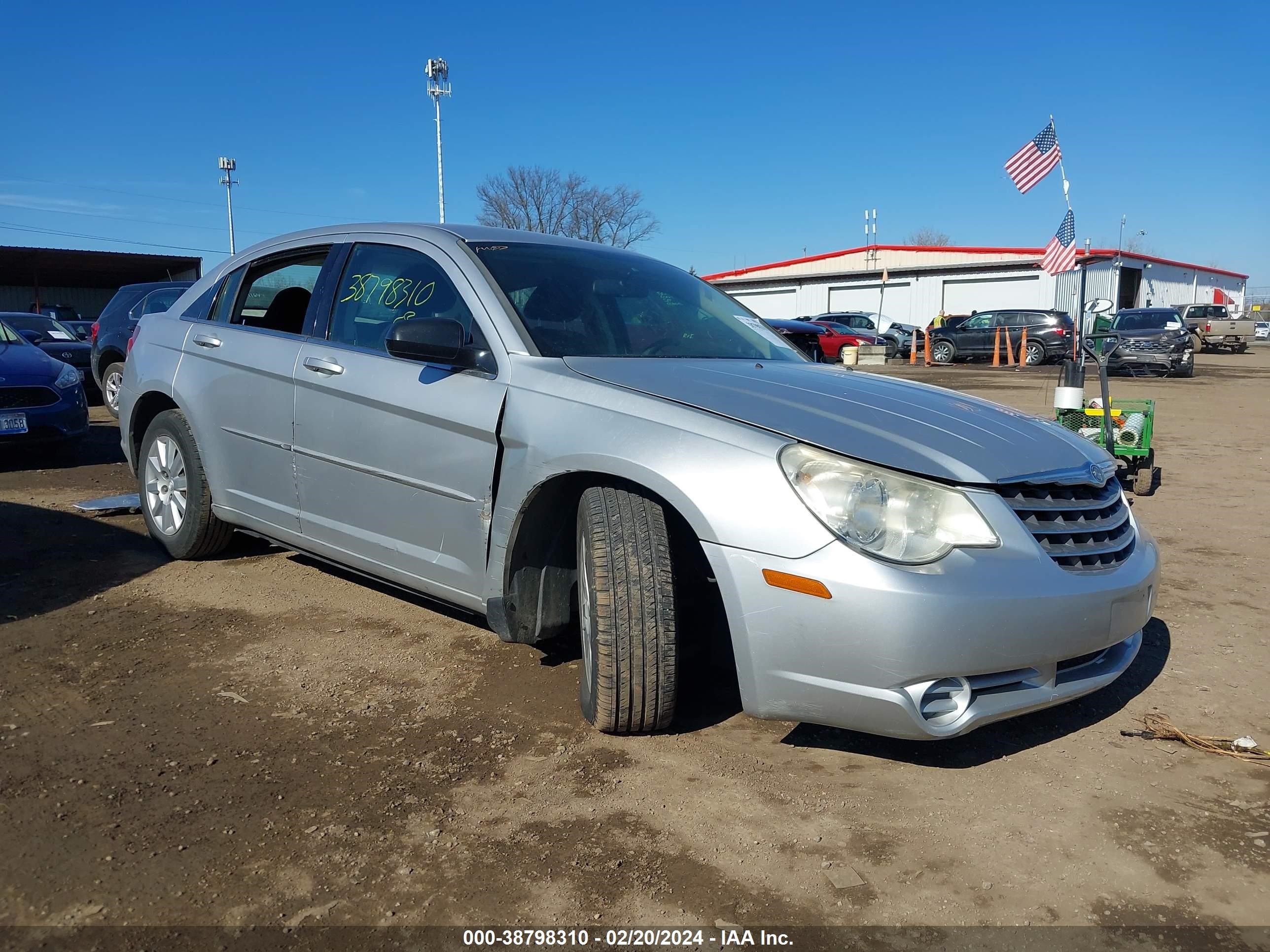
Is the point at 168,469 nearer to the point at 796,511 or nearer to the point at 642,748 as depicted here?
the point at 642,748

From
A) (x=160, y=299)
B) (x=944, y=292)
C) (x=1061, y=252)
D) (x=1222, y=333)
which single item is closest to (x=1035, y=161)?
(x=1061, y=252)

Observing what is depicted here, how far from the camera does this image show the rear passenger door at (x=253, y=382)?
153 inches

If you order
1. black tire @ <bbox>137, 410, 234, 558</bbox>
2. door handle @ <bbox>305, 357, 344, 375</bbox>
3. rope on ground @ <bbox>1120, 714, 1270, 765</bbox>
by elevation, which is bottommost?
rope on ground @ <bbox>1120, 714, 1270, 765</bbox>

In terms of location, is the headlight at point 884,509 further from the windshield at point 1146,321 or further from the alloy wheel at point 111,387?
the windshield at point 1146,321

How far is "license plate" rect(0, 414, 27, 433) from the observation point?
7625 millimetres

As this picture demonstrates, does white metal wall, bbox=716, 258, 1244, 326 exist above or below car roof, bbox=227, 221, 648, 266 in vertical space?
above

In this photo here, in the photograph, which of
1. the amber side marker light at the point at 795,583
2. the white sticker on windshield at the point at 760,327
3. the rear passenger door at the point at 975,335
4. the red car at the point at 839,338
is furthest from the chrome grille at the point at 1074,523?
the rear passenger door at the point at 975,335

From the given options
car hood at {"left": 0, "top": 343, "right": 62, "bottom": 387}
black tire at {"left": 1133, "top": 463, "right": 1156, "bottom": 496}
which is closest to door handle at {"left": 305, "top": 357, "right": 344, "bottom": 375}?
car hood at {"left": 0, "top": 343, "right": 62, "bottom": 387}

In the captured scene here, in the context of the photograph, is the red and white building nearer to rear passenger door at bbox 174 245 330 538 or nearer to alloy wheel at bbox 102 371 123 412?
alloy wheel at bbox 102 371 123 412

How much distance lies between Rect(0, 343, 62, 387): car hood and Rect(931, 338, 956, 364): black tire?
80.0ft

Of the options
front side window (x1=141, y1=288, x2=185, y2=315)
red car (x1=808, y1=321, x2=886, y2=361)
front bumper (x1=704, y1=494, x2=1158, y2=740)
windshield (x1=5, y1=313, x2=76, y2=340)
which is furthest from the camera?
red car (x1=808, y1=321, x2=886, y2=361)

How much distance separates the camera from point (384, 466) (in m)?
3.39

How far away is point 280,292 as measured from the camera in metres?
4.32

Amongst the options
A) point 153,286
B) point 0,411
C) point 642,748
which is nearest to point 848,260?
point 153,286
